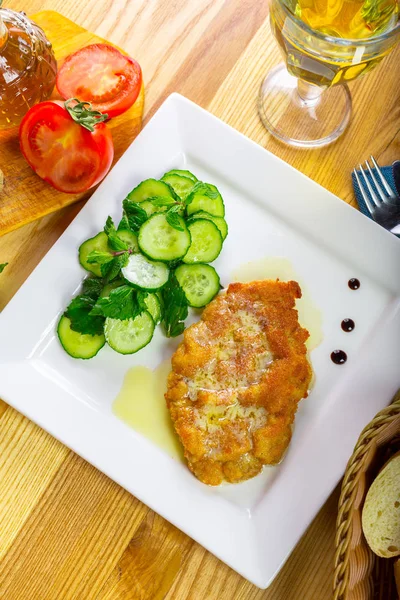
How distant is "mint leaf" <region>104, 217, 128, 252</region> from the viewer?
85.0 inches

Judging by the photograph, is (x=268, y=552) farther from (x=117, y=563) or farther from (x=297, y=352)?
(x=297, y=352)

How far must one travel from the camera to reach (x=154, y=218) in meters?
2.18

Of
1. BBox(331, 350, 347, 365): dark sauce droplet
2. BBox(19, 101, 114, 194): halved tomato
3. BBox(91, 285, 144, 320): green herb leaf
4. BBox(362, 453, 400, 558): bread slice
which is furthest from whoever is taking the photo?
BBox(331, 350, 347, 365): dark sauce droplet

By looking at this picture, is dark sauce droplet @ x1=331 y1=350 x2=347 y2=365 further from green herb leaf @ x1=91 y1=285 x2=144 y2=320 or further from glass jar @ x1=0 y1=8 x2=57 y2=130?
glass jar @ x1=0 y1=8 x2=57 y2=130

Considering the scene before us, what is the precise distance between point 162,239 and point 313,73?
0.72 m

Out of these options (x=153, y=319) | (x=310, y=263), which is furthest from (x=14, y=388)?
(x=310, y=263)

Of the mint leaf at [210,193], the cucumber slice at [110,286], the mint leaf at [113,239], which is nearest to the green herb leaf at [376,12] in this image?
the mint leaf at [210,193]

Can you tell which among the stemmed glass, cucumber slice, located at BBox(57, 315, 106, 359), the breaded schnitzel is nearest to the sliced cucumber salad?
cucumber slice, located at BBox(57, 315, 106, 359)

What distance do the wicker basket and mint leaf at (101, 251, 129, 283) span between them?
3.13 ft

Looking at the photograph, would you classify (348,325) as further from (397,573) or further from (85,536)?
(85,536)

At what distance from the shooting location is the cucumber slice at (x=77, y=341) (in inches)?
89.7

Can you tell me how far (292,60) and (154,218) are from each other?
67 cm

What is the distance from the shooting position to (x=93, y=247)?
2.30 metres

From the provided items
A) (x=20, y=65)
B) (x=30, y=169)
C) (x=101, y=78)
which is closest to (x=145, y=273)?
(x=30, y=169)
